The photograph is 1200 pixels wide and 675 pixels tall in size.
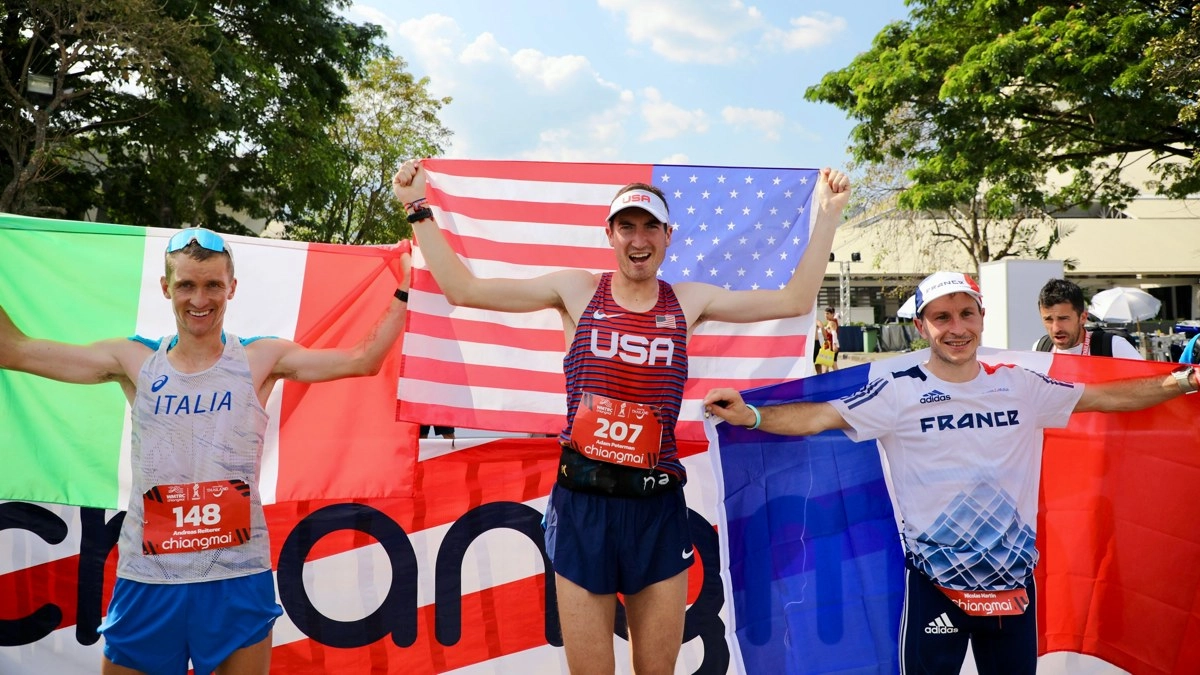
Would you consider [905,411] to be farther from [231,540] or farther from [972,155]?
[972,155]

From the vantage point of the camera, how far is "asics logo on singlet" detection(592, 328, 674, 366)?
10.7ft

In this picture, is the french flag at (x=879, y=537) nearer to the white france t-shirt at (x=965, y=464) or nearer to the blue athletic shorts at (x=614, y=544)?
the white france t-shirt at (x=965, y=464)

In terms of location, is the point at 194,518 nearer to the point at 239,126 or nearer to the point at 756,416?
the point at 756,416

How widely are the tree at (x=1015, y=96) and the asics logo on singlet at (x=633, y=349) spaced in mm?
15348

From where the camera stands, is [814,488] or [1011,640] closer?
[1011,640]

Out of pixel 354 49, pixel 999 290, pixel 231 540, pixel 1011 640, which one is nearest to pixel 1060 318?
pixel 1011 640

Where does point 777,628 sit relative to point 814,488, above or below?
below

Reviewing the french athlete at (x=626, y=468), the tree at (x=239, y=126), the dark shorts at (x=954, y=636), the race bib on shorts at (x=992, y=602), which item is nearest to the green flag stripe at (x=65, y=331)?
the french athlete at (x=626, y=468)

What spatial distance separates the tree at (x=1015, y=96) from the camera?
648 inches

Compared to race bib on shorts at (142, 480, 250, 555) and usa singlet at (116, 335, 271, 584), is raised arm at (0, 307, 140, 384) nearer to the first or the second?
usa singlet at (116, 335, 271, 584)

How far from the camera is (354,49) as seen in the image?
22.0m

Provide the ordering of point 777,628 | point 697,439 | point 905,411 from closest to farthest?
1. point 905,411
2. point 777,628
3. point 697,439

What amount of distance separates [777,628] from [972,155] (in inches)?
685

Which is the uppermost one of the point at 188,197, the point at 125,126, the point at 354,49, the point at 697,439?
the point at 354,49
